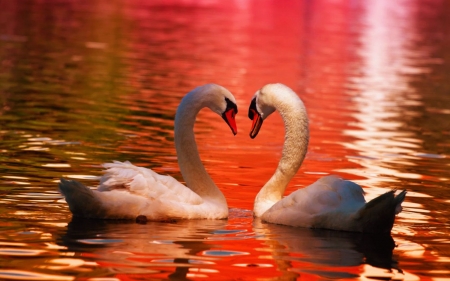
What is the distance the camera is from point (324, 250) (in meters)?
9.43

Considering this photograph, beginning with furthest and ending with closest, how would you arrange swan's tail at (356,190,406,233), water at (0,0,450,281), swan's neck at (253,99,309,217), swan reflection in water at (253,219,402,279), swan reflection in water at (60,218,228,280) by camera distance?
swan's neck at (253,99,309,217) → swan's tail at (356,190,406,233) → water at (0,0,450,281) → swan reflection in water at (253,219,402,279) → swan reflection in water at (60,218,228,280)

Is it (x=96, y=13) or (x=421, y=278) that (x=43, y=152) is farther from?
(x=96, y=13)

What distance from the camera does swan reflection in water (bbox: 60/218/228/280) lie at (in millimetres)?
8312

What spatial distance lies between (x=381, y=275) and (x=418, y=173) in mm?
5932

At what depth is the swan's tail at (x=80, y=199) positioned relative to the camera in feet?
32.3

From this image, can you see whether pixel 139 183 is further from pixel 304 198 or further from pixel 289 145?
pixel 289 145

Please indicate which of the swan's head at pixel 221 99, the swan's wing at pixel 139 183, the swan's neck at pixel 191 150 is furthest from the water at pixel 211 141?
the swan's head at pixel 221 99

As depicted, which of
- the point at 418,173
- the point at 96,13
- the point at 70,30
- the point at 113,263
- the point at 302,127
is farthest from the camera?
the point at 96,13

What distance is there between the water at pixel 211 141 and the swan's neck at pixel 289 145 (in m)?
0.33

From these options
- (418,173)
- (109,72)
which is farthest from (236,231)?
(109,72)

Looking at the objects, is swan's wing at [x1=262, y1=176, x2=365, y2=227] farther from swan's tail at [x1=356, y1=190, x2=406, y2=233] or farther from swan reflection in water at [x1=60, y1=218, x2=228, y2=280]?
swan reflection in water at [x1=60, y1=218, x2=228, y2=280]

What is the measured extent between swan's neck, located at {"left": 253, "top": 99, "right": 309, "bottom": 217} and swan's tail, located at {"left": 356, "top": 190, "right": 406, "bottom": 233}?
135 cm

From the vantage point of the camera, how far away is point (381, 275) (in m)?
8.57

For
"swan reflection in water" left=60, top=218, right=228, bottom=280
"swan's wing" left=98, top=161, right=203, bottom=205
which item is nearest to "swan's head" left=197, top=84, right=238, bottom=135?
"swan's wing" left=98, top=161, right=203, bottom=205
